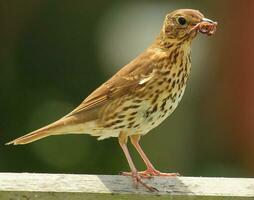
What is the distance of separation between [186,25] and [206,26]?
21 centimetres

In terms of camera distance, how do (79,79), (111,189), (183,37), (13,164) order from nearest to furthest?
(111,189)
(183,37)
(13,164)
(79,79)

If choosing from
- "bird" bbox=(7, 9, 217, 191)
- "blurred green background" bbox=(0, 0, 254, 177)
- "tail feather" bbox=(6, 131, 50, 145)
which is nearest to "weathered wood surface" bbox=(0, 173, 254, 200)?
"bird" bbox=(7, 9, 217, 191)

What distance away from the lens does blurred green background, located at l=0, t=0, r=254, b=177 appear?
8.15 metres

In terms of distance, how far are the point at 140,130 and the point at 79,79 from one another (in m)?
2.93

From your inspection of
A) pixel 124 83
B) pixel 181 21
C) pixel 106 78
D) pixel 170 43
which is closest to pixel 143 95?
pixel 124 83

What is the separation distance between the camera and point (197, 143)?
27.7ft

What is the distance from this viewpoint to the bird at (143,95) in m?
5.59

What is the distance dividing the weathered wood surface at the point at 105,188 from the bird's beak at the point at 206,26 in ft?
2.61

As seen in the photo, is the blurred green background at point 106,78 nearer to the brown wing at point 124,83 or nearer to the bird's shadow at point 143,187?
the brown wing at point 124,83

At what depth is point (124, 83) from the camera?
5.66 meters

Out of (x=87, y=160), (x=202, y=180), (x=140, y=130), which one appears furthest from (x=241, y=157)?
(x=202, y=180)

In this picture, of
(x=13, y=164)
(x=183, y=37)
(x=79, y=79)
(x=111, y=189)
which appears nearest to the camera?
(x=111, y=189)

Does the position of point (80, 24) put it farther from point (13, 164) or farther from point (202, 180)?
point (202, 180)

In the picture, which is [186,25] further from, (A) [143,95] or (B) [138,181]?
(B) [138,181]
